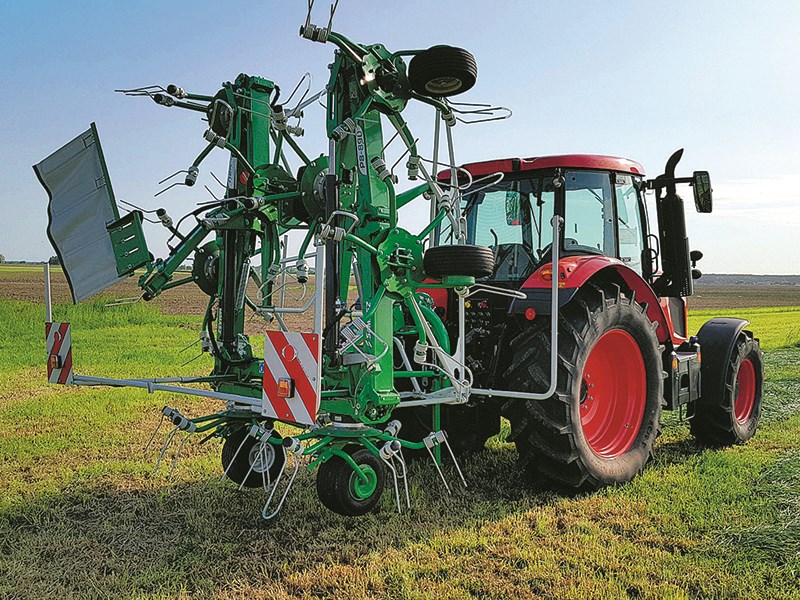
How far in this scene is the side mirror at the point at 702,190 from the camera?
5.43 meters

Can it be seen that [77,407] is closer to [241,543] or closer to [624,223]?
[241,543]

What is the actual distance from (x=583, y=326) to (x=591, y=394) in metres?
0.76

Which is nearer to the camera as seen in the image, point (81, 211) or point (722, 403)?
point (81, 211)

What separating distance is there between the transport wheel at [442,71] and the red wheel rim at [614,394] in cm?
214

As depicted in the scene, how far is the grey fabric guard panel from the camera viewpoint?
4.17 m

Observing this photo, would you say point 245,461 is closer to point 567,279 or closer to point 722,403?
point 567,279

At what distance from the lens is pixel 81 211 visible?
14.0ft

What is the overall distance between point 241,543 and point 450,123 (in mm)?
2835

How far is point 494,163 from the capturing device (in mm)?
5211

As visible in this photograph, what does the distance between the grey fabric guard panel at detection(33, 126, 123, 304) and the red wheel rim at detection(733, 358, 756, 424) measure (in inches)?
221

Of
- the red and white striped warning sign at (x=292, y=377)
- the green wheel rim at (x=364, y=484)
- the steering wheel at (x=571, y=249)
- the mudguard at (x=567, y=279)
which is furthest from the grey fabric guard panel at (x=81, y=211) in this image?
the steering wheel at (x=571, y=249)

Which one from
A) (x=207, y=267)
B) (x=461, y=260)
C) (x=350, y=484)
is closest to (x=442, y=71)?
(x=461, y=260)

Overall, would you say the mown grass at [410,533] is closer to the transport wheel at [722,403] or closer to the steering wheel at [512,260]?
the transport wheel at [722,403]

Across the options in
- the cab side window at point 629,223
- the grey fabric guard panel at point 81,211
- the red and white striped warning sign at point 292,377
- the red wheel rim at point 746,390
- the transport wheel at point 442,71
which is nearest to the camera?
the red and white striped warning sign at point 292,377
